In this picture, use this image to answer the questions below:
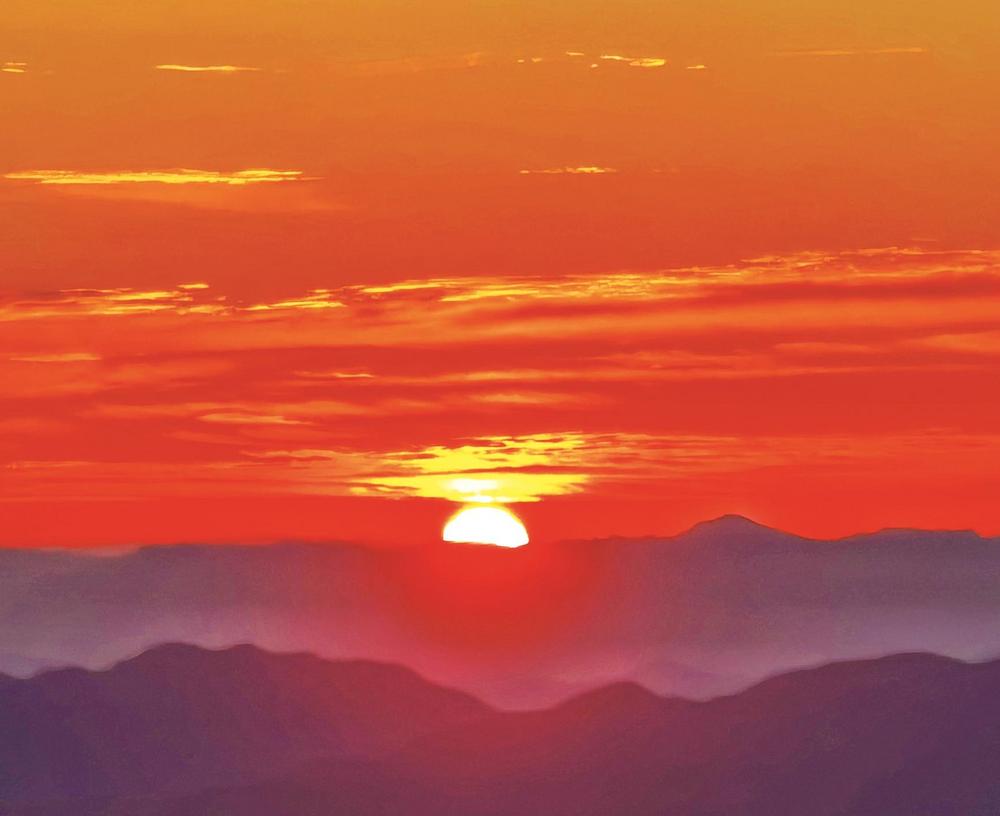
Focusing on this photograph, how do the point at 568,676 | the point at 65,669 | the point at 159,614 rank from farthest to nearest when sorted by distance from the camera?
the point at 65,669
the point at 159,614
the point at 568,676

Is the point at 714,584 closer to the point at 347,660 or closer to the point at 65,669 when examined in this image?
the point at 347,660

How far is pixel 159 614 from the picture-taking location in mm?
114750

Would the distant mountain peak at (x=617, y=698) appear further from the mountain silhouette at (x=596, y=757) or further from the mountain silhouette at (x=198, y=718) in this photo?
the mountain silhouette at (x=198, y=718)

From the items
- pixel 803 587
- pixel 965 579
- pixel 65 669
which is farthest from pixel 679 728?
pixel 65 669

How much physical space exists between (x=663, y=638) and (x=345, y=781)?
20025mm

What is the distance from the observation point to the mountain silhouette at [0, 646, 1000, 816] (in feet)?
349

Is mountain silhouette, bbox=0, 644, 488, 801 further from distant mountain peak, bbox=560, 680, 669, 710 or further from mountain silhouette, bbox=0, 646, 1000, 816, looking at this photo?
distant mountain peak, bbox=560, 680, 669, 710

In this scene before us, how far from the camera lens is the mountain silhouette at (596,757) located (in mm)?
106250

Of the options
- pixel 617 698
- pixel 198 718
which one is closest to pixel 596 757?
pixel 617 698

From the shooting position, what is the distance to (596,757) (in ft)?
359

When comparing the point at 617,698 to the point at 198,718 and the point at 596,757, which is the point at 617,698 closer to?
the point at 596,757

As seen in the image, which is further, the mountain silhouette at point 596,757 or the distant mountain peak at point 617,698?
the distant mountain peak at point 617,698

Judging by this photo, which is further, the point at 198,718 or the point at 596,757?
the point at 198,718

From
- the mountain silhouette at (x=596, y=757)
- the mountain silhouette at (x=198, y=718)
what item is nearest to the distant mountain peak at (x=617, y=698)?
the mountain silhouette at (x=596, y=757)
